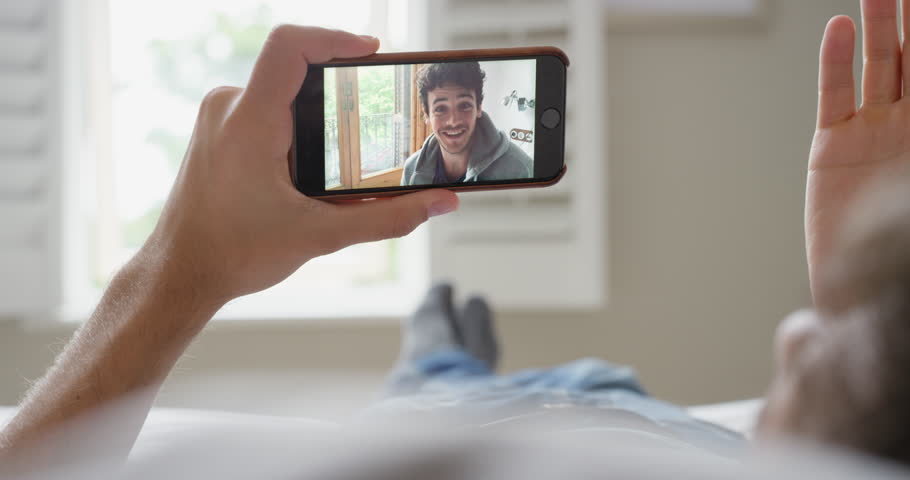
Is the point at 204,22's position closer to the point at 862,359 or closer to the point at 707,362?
the point at 707,362

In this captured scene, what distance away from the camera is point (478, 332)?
4.71ft

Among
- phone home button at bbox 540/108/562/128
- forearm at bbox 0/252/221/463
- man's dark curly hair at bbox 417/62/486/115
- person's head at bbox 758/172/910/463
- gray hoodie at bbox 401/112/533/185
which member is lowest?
forearm at bbox 0/252/221/463

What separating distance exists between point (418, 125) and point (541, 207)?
3.29 feet

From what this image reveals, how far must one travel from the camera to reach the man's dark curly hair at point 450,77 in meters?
0.51

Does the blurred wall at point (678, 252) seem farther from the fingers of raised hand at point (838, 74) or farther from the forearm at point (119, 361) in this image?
the forearm at point (119, 361)

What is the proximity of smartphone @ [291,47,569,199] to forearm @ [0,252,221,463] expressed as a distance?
12 centimetres

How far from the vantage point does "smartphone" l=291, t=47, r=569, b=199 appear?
503 millimetres

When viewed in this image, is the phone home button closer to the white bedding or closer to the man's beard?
the man's beard

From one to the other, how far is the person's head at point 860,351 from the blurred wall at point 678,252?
141cm

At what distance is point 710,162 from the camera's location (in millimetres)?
1560

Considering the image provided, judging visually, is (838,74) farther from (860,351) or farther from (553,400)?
(860,351)

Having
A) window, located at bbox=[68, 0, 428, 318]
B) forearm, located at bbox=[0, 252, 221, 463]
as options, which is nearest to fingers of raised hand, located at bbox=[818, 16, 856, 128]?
forearm, located at bbox=[0, 252, 221, 463]

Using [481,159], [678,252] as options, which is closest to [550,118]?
[481,159]

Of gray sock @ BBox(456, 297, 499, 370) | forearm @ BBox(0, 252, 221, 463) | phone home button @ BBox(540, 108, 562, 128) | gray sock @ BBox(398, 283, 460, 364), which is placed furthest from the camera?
gray sock @ BBox(456, 297, 499, 370)
